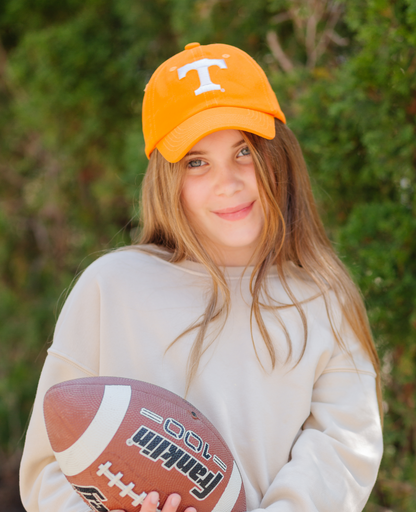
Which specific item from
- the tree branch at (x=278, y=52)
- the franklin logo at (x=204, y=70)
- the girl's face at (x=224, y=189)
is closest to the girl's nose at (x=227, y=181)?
the girl's face at (x=224, y=189)

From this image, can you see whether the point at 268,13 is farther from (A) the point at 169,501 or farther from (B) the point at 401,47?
(A) the point at 169,501

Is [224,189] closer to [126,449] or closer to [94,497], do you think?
[126,449]

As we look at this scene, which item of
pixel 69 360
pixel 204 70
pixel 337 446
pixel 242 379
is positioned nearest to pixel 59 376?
pixel 69 360

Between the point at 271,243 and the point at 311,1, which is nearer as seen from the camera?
the point at 271,243

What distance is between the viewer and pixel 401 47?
197 centimetres

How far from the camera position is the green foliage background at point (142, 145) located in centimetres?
214

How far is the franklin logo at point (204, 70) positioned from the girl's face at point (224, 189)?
140 millimetres

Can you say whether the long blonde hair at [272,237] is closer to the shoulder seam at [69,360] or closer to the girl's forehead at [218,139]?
the girl's forehead at [218,139]

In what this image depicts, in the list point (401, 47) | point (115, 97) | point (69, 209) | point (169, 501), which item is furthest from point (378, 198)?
point (69, 209)

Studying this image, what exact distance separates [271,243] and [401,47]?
92cm

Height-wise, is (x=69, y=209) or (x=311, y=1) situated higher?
(x=311, y=1)

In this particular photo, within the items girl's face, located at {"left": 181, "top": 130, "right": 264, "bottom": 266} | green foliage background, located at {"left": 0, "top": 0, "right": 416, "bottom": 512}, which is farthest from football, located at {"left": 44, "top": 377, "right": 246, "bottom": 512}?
green foliage background, located at {"left": 0, "top": 0, "right": 416, "bottom": 512}

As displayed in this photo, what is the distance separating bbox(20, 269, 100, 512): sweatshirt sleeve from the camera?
151 cm

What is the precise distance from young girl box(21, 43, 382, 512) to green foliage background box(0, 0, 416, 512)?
53cm
